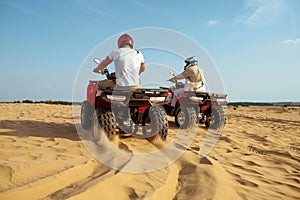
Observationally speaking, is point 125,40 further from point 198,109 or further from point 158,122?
point 198,109

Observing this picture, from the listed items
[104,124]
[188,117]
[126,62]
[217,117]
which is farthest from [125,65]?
[217,117]

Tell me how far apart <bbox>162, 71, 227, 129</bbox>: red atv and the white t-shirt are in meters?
2.30

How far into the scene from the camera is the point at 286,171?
328 cm

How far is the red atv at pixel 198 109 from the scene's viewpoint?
626cm

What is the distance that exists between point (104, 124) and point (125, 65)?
3.86 feet

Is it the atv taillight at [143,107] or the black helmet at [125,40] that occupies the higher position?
the black helmet at [125,40]

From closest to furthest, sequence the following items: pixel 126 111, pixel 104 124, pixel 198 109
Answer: pixel 104 124 → pixel 126 111 → pixel 198 109

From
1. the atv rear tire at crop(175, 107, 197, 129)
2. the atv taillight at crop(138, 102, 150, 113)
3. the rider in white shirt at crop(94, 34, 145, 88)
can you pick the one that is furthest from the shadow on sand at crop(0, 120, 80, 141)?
the atv rear tire at crop(175, 107, 197, 129)

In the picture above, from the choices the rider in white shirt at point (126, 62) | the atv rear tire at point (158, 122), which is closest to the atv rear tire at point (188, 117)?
the atv rear tire at point (158, 122)

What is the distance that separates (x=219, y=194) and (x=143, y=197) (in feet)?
2.45

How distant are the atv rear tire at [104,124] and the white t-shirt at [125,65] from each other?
0.70 m

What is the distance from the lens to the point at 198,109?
655cm

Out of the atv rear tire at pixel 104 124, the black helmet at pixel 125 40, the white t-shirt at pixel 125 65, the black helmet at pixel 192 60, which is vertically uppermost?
the black helmet at pixel 192 60

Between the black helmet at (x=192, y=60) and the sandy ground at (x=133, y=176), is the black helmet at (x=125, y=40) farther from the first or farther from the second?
the black helmet at (x=192, y=60)
